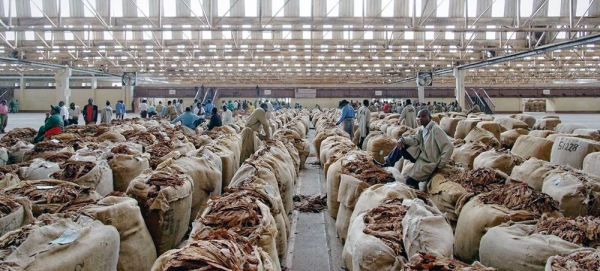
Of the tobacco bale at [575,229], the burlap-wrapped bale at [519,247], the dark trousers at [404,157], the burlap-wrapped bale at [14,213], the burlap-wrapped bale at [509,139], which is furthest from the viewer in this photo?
the burlap-wrapped bale at [509,139]

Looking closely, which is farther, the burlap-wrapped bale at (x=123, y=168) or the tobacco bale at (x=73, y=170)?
the burlap-wrapped bale at (x=123, y=168)

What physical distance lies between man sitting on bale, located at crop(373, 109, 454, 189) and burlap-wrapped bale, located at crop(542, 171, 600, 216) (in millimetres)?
1115

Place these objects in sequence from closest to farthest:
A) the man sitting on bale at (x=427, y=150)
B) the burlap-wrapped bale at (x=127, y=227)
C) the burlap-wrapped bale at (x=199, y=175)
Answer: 1. the burlap-wrapped bale at (x=127, y=227)
2. the burlap-wrapped bale at (x=199, y=175)
3. the man sitting on bale at (x=427, y=150)

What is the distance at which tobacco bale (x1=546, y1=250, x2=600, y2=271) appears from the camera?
2.38 meters

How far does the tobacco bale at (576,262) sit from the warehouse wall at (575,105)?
39.9 metres

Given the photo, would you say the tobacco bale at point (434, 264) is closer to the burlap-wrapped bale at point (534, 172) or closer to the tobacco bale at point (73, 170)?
the burlap-wrapped bale at point (534, 172)

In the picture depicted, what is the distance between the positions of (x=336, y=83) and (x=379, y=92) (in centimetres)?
380

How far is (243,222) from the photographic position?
10.3ft

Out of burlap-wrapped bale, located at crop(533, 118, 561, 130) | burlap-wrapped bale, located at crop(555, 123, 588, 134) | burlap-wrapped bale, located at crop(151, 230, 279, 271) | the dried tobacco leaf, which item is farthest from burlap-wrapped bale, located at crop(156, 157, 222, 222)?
burlap-wrapped bale, located at crop(533, 118, 561, 130)

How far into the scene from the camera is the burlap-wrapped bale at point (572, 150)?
20.4 feet

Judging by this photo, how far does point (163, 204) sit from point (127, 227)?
531 millimetres

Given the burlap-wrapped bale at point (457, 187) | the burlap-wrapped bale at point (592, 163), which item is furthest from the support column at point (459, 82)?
the burlap-wrapped bale at point (457, 187)

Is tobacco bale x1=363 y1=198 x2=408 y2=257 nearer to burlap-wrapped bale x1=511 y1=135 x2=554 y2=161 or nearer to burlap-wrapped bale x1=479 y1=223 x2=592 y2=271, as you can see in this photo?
burlap-wrapped bale x1=479 y1=223 x2=592 y2=271

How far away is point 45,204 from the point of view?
3.68m
